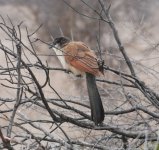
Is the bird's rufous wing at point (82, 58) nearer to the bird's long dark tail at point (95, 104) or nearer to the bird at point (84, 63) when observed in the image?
the bird at point (84, 63)

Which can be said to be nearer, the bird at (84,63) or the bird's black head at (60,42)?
the bird at (84,63)

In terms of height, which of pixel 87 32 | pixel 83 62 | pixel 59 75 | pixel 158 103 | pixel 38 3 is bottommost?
pixel 158 103

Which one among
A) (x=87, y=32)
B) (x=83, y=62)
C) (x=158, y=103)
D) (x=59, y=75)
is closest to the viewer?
(x=158, y=103)

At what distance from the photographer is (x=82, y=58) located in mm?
4449

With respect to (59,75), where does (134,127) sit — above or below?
below

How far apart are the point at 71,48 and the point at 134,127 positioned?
0.95 meters

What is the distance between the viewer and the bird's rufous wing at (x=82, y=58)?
14.1 feet

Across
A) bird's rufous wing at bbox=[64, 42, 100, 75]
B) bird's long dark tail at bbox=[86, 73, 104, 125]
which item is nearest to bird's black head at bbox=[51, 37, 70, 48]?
bird's rufous wing at bbox=[64, 42, 100, 75]

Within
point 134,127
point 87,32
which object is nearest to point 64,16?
point 87,32

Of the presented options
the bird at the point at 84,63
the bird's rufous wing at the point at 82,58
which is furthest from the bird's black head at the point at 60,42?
the bird's rufous wing at the point at 82,58

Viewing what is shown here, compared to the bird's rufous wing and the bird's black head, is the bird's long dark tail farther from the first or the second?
the bird's black head

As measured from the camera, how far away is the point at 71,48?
464 centimetres

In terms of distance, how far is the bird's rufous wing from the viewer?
430cm

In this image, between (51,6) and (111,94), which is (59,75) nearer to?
(51,6)
